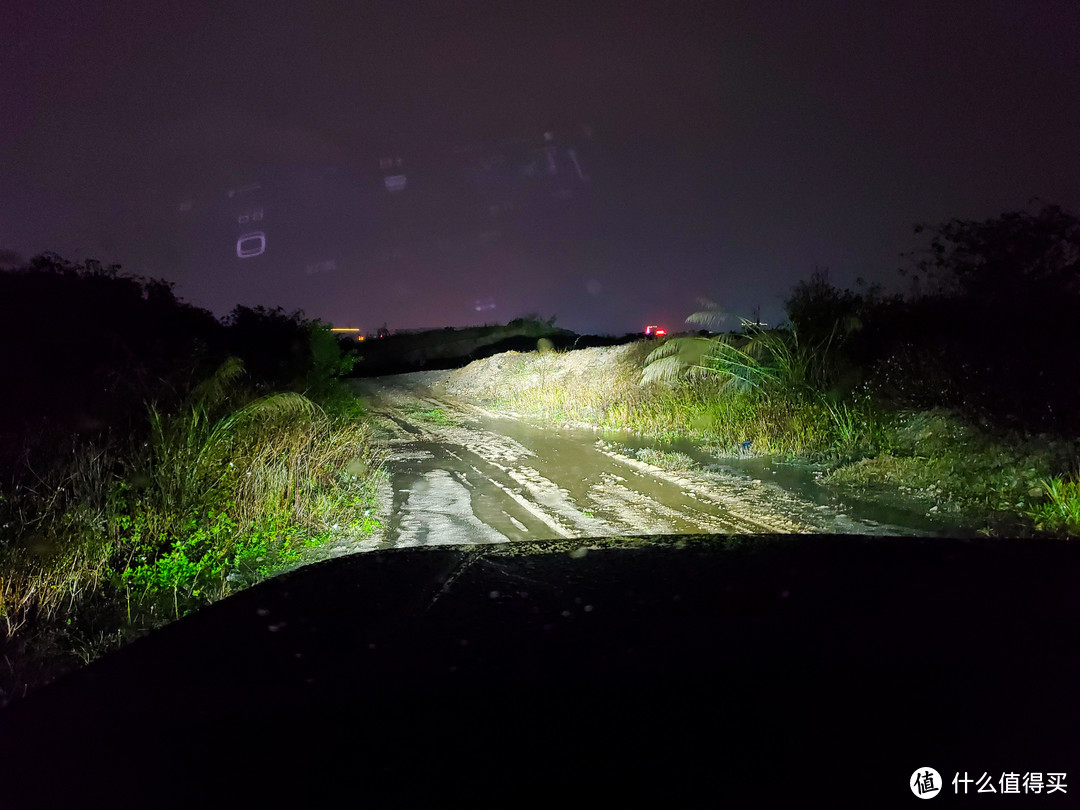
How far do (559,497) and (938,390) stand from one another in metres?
5.47

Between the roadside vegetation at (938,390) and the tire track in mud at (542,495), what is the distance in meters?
1.98

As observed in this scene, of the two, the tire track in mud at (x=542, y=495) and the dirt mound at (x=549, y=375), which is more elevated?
the dirt mound at (x=549, y=375)

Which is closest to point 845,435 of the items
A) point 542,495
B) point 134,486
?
point 542,495

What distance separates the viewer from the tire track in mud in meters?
7.76

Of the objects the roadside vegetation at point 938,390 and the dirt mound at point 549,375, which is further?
the dirt mound at point 549,375

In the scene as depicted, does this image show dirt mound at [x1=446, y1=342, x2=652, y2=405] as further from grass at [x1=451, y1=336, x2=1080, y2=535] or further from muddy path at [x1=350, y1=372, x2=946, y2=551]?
muddy path at [x1=350, y1=372, x2=946, y2=551]

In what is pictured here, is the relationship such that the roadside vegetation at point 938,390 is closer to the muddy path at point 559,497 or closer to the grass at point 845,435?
the grass at point 845,435

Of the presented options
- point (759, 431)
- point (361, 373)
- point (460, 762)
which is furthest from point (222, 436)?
point (361, 373)

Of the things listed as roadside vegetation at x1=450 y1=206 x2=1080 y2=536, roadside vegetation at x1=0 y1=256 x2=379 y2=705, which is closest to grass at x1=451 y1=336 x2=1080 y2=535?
roadside vegetation at x1=450 y1=206 x2=1080 y2=536

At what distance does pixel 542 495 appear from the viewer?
32.0 ft

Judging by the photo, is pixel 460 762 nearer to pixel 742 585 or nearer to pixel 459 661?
pixel 459 661

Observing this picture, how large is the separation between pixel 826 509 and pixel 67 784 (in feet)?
27.2

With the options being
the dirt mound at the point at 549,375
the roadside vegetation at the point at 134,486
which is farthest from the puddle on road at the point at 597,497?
the dirt mound at the point at 549,375

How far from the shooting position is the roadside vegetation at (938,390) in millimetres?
8258
